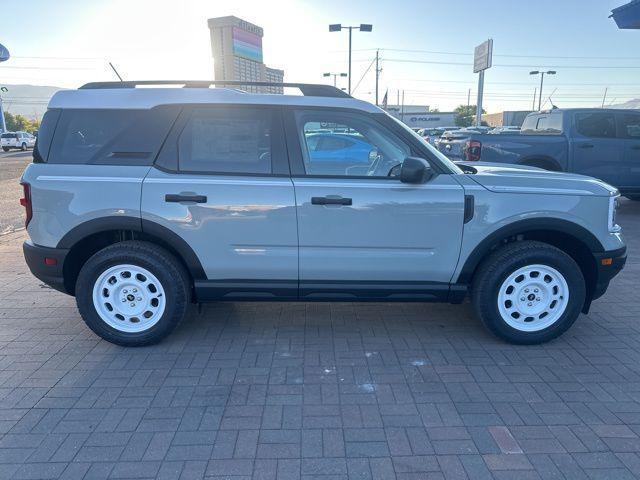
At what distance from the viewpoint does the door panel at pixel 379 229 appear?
354cm

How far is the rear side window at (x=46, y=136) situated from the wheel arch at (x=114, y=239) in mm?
605

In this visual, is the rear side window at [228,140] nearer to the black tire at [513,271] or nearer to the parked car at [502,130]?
the black tire at [513,271]

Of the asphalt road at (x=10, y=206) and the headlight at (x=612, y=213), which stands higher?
the headlight at (x=612, y=213)

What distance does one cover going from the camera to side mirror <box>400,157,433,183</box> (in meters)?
3.38

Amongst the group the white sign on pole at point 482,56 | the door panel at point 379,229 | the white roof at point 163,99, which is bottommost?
the door panel at point 379,229

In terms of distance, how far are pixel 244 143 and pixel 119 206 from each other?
106 cm

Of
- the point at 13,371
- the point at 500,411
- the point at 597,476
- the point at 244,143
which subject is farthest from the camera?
the point at 244,143

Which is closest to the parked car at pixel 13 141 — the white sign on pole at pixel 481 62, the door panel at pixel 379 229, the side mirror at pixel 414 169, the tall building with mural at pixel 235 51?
the tall building with mural at pixel 235 51

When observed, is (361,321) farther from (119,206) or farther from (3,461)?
(3,461)

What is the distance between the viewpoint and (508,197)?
359 centimetres

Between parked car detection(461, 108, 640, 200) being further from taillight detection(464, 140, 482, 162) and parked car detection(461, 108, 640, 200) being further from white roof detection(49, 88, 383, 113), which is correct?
white roof detection(49, 88, 383, 113)

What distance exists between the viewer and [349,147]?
12.2ft

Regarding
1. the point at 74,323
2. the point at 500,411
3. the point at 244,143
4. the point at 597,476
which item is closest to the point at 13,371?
the point at 74,323

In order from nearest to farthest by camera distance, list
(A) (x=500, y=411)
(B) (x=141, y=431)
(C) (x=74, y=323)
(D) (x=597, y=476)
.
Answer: (D) (x=597, y=476) → (B) (x=141, y=431) → (A) (x=500, y=411) → (C) (x=74, y=323)
